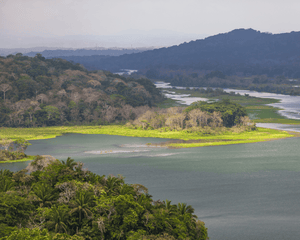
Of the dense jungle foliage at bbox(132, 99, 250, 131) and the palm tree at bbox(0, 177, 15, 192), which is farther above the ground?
the palm tree at bbox(0, 177, 15, 192)

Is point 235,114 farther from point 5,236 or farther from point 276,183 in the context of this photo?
point 5,236

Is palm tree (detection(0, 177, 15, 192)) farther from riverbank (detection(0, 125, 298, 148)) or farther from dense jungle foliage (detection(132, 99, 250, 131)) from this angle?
dense jungle foliage (detection(132, 99, 250, 131))

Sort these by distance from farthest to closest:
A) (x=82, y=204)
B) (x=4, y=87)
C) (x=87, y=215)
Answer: (x=4, y=87)
(x=82, y=204)
(x=87, y=215)

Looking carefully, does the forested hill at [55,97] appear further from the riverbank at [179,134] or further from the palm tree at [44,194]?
the palm tree at [44,194]

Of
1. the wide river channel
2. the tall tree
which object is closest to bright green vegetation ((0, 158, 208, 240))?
the wide river channel

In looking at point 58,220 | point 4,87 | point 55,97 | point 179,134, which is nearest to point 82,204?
point 58,220

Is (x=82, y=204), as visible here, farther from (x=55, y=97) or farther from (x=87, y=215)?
(x=55, y=97)

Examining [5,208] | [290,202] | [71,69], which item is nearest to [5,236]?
[5,208]
